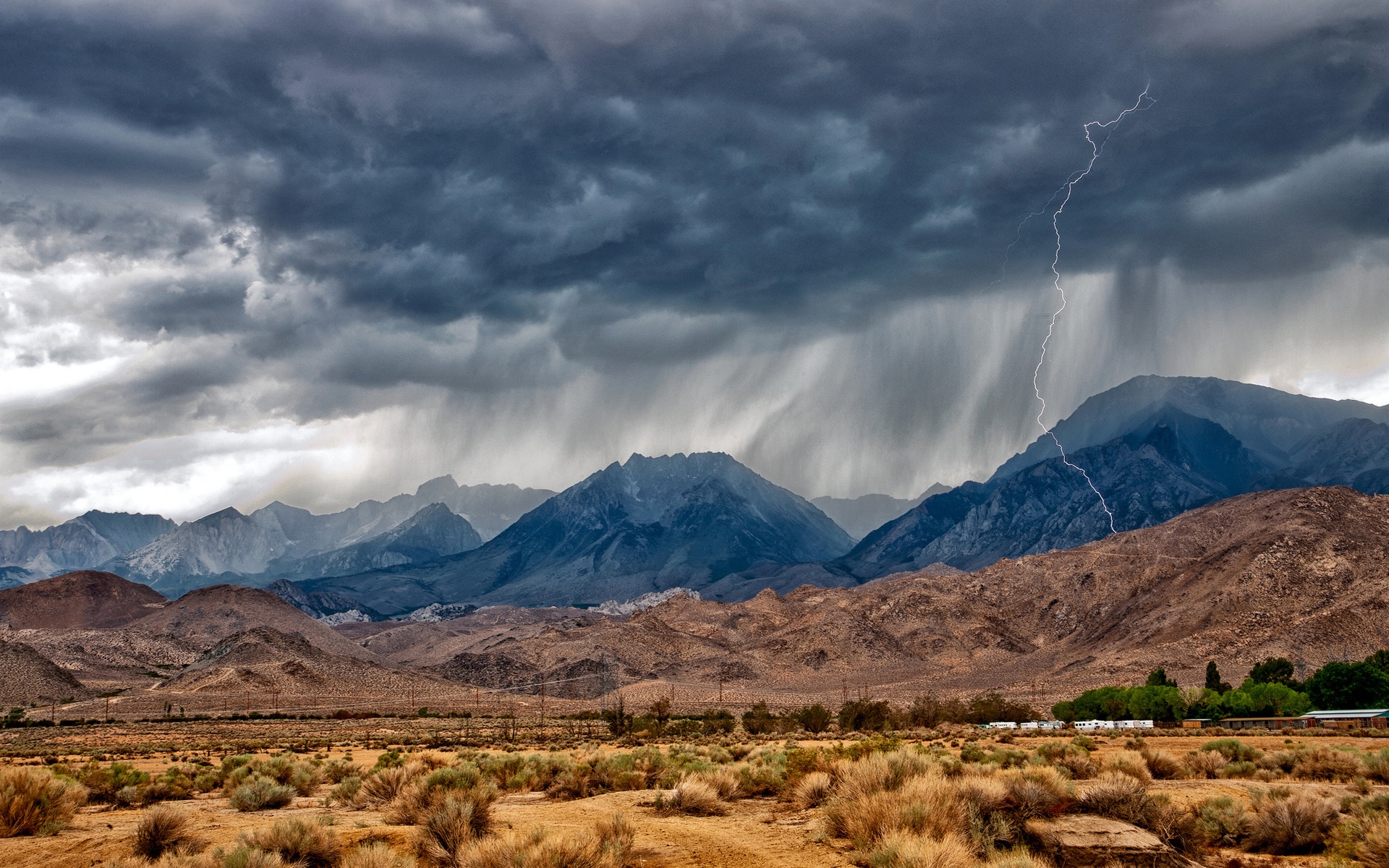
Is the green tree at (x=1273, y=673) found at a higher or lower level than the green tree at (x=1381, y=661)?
lower

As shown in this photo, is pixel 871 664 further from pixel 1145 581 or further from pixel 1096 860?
pixel 1096 860

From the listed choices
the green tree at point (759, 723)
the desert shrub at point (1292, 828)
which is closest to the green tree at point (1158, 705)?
the green tree at point (759, 723)

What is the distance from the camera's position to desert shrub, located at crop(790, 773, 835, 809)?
22844 millimetres

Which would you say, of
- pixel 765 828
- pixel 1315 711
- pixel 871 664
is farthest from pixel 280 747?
pixel 871 664

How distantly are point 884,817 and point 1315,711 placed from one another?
90247 millimetres

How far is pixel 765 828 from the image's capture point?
2067cm

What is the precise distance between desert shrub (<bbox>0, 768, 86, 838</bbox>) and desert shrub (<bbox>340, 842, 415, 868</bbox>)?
34.2 ft

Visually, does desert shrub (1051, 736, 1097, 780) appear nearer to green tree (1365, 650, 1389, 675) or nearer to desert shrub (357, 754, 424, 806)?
desert shrub (357, 754, 424, 806)

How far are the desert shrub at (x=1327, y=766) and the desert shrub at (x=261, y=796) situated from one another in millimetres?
31953

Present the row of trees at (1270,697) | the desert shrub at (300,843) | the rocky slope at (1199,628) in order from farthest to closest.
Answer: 1. the rocky slope at (1199,628)
2. the row of trees at (1270,697)
3. the desert shrub at (300,843)

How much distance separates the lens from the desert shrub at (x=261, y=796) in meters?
27.0

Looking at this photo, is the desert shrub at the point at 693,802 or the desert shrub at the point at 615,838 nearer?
the desert shrub at the point at 615,838

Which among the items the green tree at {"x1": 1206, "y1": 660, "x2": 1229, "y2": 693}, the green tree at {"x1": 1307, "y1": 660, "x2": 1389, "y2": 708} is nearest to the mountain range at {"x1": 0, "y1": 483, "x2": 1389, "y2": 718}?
the green tree at {"x1": 1206, "y1": 660, "x2": 1229, "y2": 693}

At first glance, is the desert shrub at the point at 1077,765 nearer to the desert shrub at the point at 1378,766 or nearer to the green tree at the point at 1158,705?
the desert shrub at the point at 1378,766
